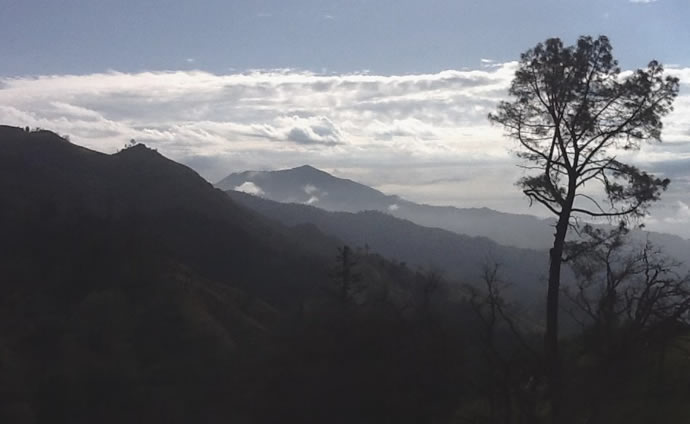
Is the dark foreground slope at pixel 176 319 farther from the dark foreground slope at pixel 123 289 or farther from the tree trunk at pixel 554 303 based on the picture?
the tree trunk at pixel 554 303

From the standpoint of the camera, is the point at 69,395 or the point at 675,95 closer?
the point at 675,95

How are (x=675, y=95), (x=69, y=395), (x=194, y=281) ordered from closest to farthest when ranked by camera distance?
(x=675, y=95) < (x=69, y=395) < (x=194, y=281)

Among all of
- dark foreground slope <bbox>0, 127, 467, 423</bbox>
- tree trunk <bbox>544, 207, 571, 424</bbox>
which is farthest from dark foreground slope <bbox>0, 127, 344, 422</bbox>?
tree trunk <bbox>544, 207, 571, 424</bbox>

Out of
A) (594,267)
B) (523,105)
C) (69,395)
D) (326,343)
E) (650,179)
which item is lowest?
(69,395)

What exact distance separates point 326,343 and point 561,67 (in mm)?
16645

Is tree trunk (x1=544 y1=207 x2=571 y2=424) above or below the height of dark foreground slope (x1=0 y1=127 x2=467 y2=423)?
above

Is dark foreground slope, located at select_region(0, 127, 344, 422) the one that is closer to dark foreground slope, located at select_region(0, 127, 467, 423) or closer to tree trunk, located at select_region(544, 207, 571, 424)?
dark foreground slope, located at select_region(0, 127, 467, 423)

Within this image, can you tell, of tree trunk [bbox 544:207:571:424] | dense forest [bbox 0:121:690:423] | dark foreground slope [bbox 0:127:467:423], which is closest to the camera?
tree trunk [bbox 544:207:571:424]

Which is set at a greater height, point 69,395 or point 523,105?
point 523,105

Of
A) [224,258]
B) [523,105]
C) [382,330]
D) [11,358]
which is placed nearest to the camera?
[523,105]

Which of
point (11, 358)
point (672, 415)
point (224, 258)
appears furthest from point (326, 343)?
point (224, 258)

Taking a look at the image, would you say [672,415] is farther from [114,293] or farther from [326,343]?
[114,293]

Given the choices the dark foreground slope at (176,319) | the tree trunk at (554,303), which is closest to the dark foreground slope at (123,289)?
the dark foreground slope at (176,319)

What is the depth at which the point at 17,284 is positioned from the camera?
86750mm
